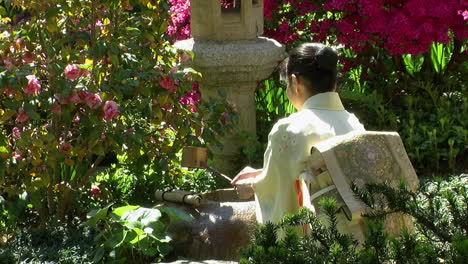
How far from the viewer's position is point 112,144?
15.8 feet

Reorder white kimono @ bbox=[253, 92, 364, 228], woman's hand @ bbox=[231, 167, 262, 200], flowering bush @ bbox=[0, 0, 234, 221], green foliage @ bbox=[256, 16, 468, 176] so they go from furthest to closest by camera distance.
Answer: green foliage @ bbox=[256, 16, 468, 176]
flowering bush @ bbox=[0, 0, 234, 221]
woman's hand @ bbox=[231, 167, 262, 200]
white kimono @ bbox=[253, 92, 364, 228]

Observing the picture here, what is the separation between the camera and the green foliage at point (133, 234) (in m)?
4.48

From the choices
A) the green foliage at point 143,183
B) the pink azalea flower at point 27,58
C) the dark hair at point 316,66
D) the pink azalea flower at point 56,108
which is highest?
the dark hair at point 316,66

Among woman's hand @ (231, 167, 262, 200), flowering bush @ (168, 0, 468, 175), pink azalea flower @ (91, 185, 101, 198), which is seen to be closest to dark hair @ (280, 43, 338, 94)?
woman's hand @ (231, 167, 262, 200)

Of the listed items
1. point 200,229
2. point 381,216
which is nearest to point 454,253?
point 381,216

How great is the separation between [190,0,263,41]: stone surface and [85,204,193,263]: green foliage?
169 centimetres

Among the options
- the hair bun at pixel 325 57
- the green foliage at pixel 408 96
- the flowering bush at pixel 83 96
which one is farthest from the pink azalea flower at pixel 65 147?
the green foliage at pixel 408 96

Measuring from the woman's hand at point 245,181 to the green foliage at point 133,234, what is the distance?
31cm

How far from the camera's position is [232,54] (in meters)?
5.93

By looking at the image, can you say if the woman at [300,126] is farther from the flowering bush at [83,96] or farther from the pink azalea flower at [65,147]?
the pink azalea flower at [65,147]

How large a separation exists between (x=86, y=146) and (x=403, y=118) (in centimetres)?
278

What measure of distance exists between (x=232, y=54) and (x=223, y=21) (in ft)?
0.87

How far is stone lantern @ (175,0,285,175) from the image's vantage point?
5.95 metres

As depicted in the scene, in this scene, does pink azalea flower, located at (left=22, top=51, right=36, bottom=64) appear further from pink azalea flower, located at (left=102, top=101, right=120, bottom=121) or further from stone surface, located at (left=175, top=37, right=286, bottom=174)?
stone surface, located at (left=175, top=37, right=286, bottom=174)
